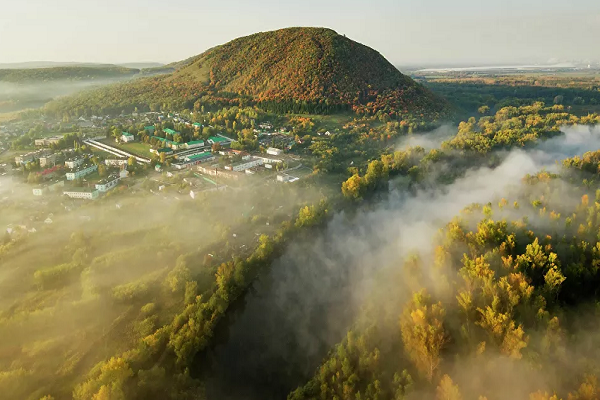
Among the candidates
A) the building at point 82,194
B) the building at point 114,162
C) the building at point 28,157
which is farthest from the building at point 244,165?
the building at point 28,157

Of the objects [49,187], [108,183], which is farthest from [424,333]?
[49,187]

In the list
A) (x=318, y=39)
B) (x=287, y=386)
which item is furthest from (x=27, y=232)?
(x=318, y=39)

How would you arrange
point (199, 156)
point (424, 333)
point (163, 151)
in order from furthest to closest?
point (163, 151) < point (199, 156) < point (424, 333)

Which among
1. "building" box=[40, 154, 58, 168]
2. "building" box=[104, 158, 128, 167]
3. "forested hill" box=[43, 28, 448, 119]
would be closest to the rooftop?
"building" box=[104, 158, 128, 167]

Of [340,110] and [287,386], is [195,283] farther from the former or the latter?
[340,110]

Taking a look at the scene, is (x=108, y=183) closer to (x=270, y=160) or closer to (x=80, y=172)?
(x=80, y=172)

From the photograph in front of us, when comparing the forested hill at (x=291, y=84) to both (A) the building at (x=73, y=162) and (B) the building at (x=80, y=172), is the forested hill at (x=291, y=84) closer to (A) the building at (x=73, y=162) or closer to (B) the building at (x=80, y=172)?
(A) the building at (x=73, y=162)
